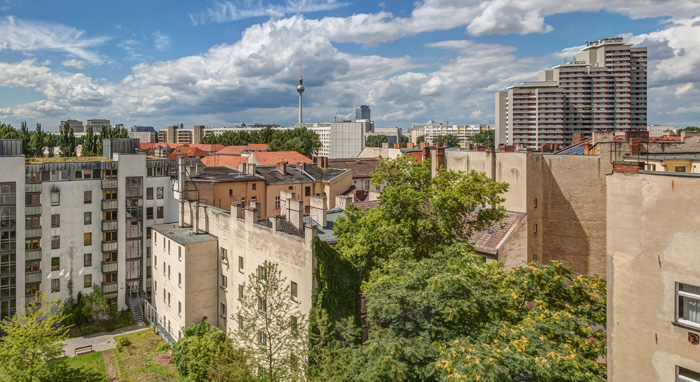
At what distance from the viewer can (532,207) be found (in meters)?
36.2

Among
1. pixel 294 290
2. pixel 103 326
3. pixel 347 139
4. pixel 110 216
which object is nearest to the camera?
pixel 294 290

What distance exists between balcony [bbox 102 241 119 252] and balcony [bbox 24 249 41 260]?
225 inches

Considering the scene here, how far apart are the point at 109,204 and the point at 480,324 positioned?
43.5 m

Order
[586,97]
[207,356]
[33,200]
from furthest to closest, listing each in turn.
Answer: [586,97]
[33,200]
[207,356]

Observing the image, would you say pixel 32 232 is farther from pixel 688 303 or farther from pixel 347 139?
pixel 347 139

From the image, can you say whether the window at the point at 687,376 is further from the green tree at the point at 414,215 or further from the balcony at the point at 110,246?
the balcony at the point at 110,246

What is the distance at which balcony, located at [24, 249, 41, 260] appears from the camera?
45969 mm

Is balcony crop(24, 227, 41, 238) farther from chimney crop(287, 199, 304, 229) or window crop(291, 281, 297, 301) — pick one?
window crop(291, 281, 297, 301)

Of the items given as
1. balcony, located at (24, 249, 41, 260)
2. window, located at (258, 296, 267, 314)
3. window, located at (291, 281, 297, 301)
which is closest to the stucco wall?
window, located at (258, 296, 267, 314)

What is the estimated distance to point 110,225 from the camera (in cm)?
4944

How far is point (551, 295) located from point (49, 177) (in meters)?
47.7

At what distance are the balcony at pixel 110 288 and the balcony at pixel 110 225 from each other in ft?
19.4

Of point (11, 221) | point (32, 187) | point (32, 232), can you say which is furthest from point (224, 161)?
point (11, 221)

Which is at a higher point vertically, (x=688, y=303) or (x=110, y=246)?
(x=688, y=303)
